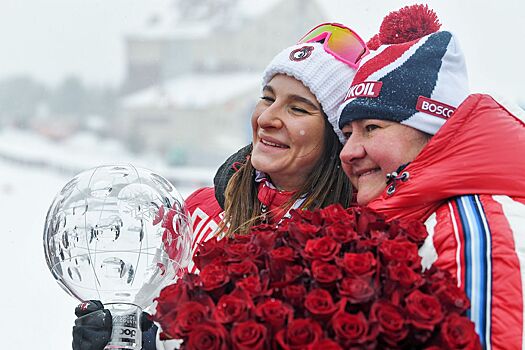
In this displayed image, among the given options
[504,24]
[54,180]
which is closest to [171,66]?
[504,24]

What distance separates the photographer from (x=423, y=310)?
1239 mm

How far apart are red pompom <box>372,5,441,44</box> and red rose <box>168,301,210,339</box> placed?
972 millimetres

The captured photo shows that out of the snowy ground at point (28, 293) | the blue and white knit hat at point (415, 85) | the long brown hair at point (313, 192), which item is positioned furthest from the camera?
the snowy ground at point (28, 293)

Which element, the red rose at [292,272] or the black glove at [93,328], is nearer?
the red rose at [292,272]

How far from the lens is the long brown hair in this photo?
224 cm

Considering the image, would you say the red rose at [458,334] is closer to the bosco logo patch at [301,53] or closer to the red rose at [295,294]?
the red rose at [295,294]

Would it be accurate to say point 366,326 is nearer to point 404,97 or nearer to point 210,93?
point 404,97

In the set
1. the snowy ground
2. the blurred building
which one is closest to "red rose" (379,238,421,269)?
the snowy ground

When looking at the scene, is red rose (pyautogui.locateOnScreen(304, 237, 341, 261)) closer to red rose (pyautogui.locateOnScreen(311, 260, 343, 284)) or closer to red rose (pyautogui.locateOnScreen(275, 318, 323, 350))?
red rose (pyautogui.locateOnScreen(311, 260, 343, 284))

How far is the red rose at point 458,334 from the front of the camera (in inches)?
47.9


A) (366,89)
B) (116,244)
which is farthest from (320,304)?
(366,89)

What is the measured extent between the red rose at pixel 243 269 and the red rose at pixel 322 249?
0.09 metres

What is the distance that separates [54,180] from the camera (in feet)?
59.7

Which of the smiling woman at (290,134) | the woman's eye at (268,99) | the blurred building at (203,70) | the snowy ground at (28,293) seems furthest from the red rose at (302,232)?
the blurred building at (203,70)
